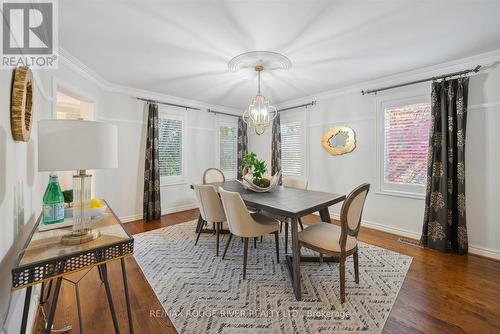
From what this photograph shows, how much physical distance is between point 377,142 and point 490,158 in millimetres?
1268

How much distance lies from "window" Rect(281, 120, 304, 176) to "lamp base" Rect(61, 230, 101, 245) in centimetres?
395

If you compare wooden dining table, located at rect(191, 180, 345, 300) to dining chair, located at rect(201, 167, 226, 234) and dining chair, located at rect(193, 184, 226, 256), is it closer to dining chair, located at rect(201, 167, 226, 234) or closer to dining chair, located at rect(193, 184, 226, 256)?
dining chair, located at rect(193, 184, 226, 256)

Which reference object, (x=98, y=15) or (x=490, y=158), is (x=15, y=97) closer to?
(x=98, y=15)

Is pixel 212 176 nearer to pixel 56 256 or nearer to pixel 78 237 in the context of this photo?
pixel 78 237

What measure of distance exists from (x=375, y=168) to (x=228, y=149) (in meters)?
3.35

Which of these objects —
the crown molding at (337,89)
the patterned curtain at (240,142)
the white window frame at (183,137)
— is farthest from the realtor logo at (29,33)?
the patterned curtain at (240,142)

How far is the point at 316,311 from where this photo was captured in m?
1.70

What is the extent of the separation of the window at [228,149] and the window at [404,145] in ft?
10.9

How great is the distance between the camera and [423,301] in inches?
71.0

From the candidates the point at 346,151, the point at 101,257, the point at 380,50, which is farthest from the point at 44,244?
the point at 346,151

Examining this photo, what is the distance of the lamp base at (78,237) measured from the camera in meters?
1.15

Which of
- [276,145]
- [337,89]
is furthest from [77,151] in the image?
[276,145]

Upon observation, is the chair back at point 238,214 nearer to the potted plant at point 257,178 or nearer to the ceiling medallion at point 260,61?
the potted plant at point 257,178

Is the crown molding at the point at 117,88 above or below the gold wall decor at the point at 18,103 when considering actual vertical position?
above
